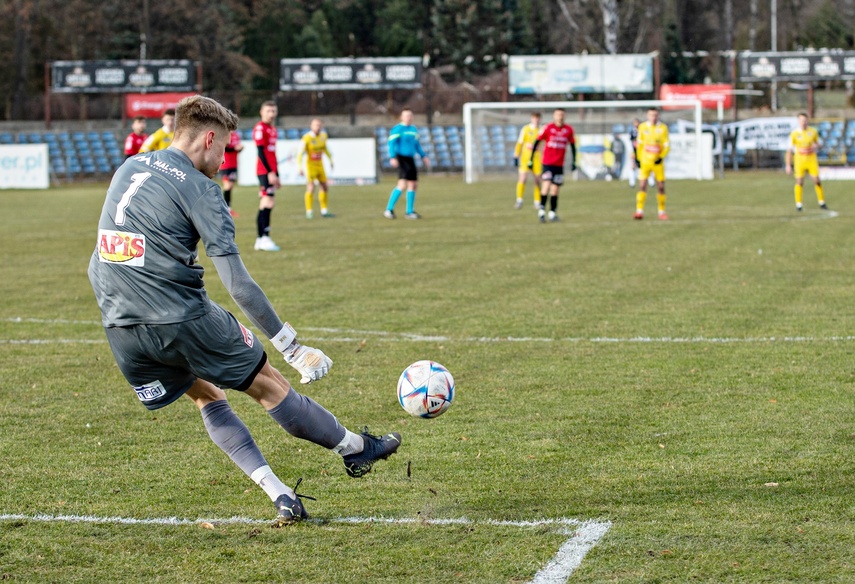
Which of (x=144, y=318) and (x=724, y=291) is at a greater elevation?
(x=144, y=318)

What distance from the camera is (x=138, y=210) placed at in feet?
14.3

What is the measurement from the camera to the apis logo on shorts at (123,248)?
436 centimetres

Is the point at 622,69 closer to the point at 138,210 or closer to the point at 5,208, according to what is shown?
the point at 5,208

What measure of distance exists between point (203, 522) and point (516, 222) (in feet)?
54.2

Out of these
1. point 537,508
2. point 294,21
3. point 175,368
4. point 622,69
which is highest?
point 294,21

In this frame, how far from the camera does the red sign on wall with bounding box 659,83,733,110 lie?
165ft

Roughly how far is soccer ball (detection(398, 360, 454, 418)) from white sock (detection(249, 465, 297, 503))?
0.79 meters

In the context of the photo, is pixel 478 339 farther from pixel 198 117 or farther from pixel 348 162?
pixel 348 162

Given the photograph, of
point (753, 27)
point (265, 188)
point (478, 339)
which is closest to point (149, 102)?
point (265, 188)

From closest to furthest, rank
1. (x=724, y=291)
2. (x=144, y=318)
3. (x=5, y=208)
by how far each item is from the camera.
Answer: (x=144, y=318) < (x=724, y=291) < (x=5, y=208)

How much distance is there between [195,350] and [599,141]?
35.7m

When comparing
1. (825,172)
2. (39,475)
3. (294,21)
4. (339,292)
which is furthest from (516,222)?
(294,21)

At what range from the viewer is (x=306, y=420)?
466cm

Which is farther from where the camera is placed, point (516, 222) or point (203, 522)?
point (516, 222)
